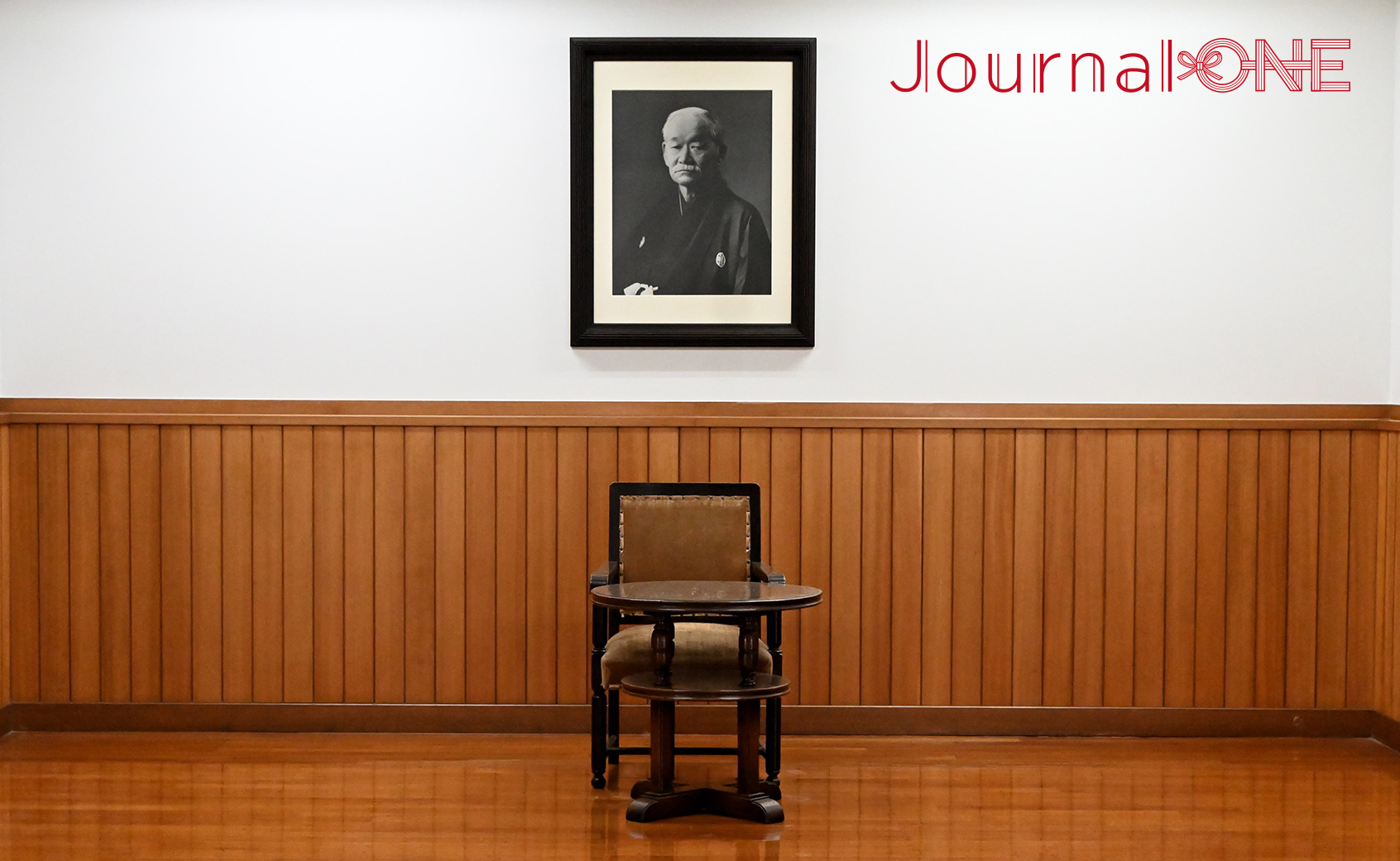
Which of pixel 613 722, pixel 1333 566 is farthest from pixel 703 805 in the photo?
pixel 1333 566

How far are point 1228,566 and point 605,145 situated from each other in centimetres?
287

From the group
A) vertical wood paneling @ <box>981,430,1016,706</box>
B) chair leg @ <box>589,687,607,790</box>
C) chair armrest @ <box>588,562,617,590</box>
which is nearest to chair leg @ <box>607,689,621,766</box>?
chair leg @ <box>589,687,607,790</box>

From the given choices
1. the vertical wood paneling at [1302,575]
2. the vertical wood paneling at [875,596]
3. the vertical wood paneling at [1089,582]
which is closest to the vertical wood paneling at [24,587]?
the vertical wood paneling at [875,596]

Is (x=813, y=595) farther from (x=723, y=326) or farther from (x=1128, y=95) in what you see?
(x=1128, y=95)

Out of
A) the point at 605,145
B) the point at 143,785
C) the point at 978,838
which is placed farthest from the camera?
the point at 605,145

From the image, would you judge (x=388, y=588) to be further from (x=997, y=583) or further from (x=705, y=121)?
(x=997, y=583)

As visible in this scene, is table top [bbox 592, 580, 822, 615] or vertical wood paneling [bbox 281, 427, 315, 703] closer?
table top [bbox 592, 580, 822, 615]

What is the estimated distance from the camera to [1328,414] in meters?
4.35

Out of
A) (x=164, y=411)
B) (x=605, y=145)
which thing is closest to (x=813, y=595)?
(x=605, y=145)

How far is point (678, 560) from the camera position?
3912 mm

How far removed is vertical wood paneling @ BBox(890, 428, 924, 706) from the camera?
438cm

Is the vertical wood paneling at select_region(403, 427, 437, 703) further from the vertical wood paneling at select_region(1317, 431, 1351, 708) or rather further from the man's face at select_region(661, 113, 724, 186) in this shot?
the vertical wood paneling at select_region(1317, 431, 1351, 708)

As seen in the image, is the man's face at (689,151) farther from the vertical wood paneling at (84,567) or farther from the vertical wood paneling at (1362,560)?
the vertical wood paneling at (1362,560)

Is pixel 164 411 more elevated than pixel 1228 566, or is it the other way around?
pixel 164 411
